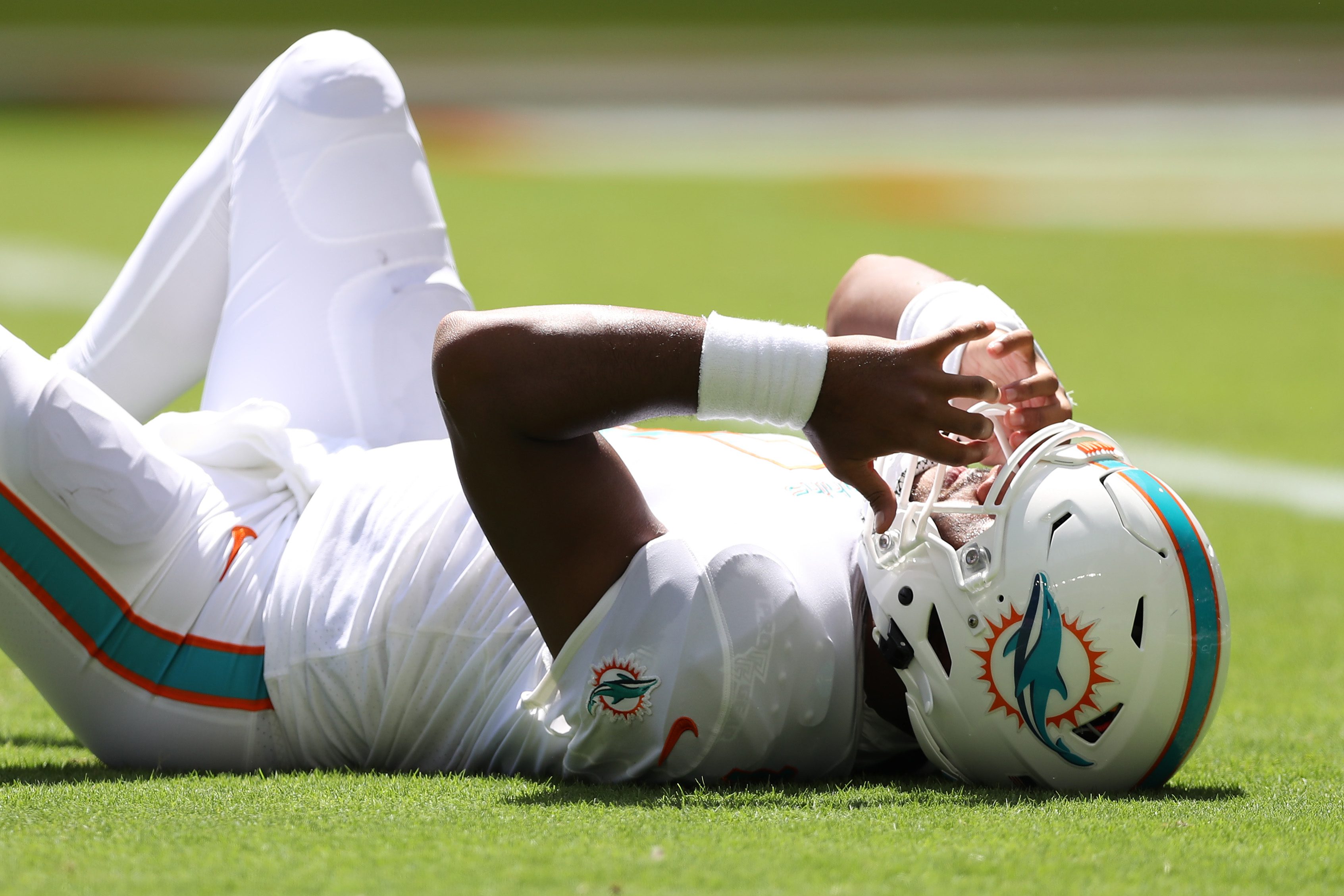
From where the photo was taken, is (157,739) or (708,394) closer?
(708,394)

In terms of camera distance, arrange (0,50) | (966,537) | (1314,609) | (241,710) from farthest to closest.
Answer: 1. (0,50)
2. (1314,609)
3. (241,710)
4. (966,537)

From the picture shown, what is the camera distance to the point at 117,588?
99.7 inches

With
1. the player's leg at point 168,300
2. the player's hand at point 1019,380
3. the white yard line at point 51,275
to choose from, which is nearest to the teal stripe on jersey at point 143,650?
the player's leg at point 168,300

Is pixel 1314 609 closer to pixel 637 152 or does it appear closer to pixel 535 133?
pixel 637 152

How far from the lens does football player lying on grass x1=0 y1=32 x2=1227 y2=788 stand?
7.32 feet

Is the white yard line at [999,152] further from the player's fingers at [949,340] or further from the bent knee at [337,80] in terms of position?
the player's fingers at [949,340]

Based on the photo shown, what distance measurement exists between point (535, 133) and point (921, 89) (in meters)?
6.58

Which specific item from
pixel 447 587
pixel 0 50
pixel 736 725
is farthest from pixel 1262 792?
pixel 0 50

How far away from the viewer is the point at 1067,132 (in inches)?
845

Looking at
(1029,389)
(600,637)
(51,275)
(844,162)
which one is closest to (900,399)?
(1029,389)

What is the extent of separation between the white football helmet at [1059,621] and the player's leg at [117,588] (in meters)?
1.08

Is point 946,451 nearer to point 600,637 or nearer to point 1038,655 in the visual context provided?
point 1038,655

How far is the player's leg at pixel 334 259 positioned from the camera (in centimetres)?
309

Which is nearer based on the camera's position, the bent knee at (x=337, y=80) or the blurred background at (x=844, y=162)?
the bent knee at (x=337, y=80)
